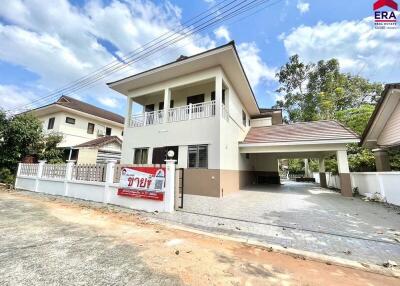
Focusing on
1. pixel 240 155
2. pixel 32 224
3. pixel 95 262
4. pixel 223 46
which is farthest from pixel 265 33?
pixel 32 224

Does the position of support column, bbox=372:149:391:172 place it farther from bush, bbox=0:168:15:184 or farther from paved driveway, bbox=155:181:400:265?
bush, bbox=0:168:15:184

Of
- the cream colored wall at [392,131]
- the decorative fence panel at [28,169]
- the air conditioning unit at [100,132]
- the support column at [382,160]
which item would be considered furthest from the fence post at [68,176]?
the support column at [382,160]

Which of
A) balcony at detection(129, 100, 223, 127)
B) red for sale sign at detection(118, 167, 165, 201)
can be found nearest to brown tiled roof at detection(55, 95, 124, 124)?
balcony at detection(129, 100, 223, 127)

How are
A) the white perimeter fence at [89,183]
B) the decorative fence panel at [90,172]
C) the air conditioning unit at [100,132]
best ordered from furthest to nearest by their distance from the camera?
the air conditioning unit at [100,132]
the decorative fence panel at [90,172]
the white perimeter fence at [89,183]

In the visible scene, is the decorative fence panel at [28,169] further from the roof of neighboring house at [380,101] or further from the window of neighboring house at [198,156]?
the roof of neighboring house at [380,101]

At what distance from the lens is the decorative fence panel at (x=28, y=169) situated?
1131 cm

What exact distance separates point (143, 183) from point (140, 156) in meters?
5.82

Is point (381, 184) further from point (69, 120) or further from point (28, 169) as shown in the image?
point (69, 120)

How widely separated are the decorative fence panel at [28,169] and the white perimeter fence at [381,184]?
58.1 feet

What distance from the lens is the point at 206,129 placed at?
10.5 meters

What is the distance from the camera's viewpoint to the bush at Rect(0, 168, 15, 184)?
12.9 meters

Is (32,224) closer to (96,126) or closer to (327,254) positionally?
(327,254)

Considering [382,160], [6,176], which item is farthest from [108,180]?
[382,160]

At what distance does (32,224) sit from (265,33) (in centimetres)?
1113
